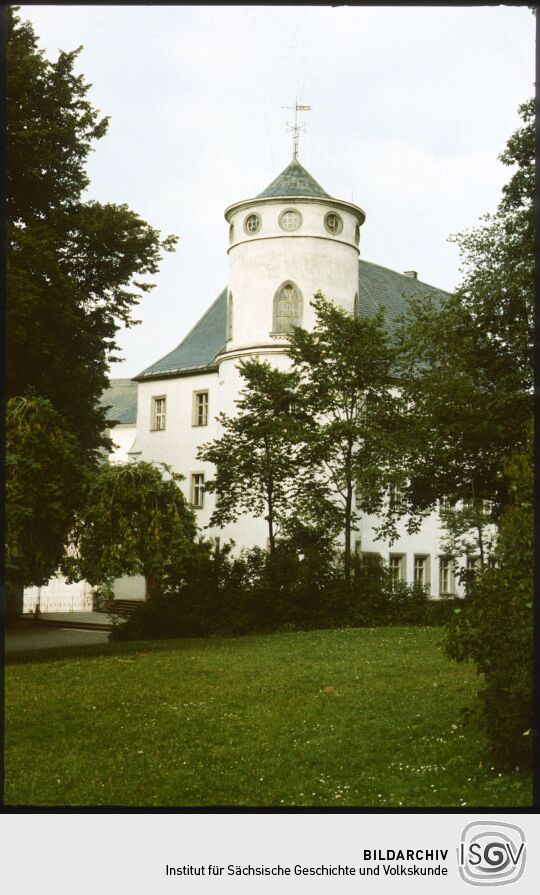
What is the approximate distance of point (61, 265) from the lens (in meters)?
15.6

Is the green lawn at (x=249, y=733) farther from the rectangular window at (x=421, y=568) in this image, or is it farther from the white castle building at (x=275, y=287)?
the rectangular window at (x=421, y=568)

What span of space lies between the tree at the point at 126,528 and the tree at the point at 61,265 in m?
0.36

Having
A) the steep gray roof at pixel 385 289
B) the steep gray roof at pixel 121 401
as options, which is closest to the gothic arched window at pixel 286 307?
the steep gray roof at pixel 385 289

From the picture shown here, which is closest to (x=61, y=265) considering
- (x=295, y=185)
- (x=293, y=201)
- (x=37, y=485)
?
(x=37, y=485)

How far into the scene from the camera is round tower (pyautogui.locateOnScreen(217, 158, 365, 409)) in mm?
27094

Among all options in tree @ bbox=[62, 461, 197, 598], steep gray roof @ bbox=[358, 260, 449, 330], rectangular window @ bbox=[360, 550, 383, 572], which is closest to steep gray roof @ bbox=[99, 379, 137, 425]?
tree @ bbox=[62, 461, 197, 598]

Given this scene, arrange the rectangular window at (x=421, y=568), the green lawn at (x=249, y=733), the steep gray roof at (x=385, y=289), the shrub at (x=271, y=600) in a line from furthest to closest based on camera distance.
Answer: the steep gray roof at (x=385, y=289) → the rectangular window at (x=421, y=568) → the shrub at (x=271, y=600) → the green lawn at (x=249, y=733)

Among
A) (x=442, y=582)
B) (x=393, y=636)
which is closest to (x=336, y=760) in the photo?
(x=393, y=636)

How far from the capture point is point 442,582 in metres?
27.2

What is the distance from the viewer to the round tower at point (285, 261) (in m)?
27.1

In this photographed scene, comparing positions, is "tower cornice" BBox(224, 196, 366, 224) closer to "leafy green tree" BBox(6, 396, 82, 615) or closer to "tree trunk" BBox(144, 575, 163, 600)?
"tree trunk" BBox(144, 575, 163, 600)

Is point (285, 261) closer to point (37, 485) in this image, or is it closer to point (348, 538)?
point (348, 538)

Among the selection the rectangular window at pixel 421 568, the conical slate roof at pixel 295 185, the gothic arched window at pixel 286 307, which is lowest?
the rectangular window at pixel 421 568

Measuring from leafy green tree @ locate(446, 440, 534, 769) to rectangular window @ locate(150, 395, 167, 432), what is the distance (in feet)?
54.0
